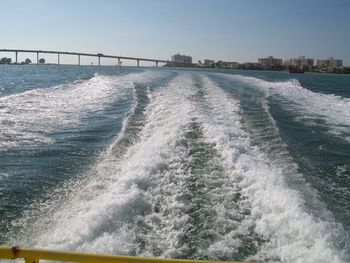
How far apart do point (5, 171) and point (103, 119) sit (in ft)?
18.3

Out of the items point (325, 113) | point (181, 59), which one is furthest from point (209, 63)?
point (325, 113)

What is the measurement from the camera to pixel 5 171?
8234 millimetres

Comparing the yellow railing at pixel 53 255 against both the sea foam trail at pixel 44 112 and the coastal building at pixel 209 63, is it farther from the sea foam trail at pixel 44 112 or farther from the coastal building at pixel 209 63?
the coastal building at pixel 209 63

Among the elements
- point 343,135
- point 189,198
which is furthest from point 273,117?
point 189,198

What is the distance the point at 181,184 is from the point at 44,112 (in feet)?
29.2

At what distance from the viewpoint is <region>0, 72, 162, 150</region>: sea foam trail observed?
11.1 m

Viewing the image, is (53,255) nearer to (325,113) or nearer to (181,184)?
(181,184)

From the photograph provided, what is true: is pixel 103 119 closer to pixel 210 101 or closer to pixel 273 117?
pixel 210 101

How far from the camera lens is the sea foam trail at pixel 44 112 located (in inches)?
438

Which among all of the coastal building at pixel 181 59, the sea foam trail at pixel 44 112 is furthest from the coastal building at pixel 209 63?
the sea foam trail at pixel 44 112

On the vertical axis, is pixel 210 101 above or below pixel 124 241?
above

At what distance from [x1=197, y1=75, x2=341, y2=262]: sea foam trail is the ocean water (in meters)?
0.02

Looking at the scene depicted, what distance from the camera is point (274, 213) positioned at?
5949mm

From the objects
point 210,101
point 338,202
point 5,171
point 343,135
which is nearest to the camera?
point 338,202
